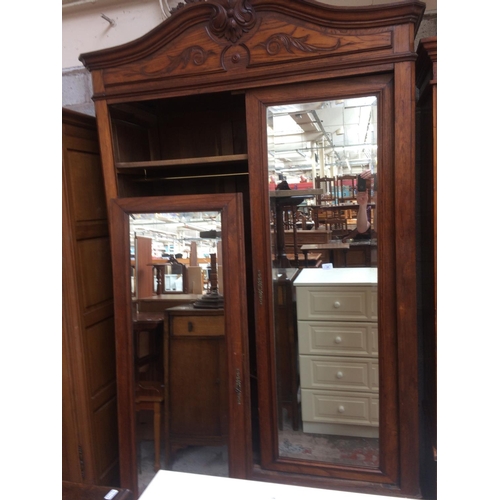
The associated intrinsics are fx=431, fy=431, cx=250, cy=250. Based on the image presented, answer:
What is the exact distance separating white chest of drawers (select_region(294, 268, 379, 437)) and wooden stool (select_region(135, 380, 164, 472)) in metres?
0.53

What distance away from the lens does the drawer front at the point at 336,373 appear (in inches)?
54.4

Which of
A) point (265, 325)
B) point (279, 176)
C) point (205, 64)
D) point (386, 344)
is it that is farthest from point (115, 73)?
point (386, 344)

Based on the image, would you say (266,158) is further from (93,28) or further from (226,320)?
(93,28)

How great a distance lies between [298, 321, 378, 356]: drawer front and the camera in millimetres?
1377

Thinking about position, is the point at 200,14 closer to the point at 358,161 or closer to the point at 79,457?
the point at 358,161

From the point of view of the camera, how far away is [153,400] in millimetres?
1574

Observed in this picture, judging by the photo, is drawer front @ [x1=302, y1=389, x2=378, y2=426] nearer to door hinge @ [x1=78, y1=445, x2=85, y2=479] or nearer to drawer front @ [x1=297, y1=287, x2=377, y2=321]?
drawer front @ [x1=297, y1=287, x2=377, y2=321]

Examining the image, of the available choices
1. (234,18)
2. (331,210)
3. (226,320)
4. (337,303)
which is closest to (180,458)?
(226,320)

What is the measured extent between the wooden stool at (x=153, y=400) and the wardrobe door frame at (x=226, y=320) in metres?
0.02

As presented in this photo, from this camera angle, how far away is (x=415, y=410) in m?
1.27

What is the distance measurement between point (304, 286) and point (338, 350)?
0.79 ft

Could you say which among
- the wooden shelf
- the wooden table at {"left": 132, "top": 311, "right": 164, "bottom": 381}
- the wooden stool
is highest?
the wooden shelf

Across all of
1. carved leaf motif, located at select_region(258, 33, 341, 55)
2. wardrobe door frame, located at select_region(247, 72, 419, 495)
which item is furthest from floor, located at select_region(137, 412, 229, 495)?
carved leaf motif, located at select_region(258, 33, 341, 55)

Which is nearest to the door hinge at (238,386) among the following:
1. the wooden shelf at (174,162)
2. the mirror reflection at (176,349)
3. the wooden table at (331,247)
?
the mirror reflection at (176,349)
